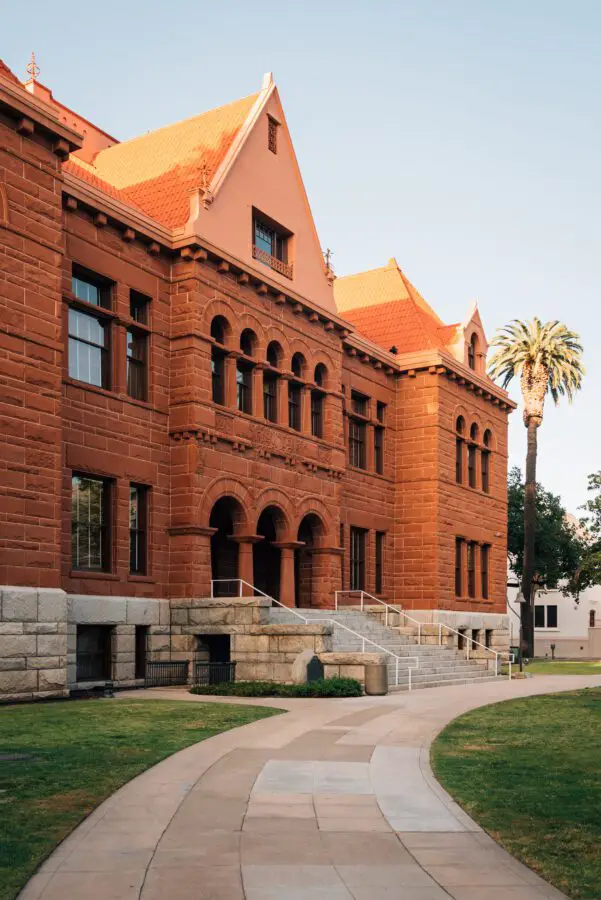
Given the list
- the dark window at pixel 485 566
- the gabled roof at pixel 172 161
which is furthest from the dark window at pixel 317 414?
the dark window at pixel 485 566

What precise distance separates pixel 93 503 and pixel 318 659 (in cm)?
699

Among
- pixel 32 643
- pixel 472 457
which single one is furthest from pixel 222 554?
pixel 472 457

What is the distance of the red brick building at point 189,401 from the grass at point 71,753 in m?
3.81

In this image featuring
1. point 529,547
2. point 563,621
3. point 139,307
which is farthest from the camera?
point 563,621

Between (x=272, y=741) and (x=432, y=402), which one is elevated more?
(x=432, y=402)

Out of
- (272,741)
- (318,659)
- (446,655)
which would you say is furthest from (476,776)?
(446,655)

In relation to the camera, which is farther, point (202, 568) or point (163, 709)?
point (202, 568)

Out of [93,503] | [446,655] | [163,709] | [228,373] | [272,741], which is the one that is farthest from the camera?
[446,655]

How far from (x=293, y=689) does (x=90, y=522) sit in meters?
6.92

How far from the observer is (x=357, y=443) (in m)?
40.5

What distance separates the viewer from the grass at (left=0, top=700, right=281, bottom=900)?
869cm

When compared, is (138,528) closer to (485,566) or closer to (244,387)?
(244,387)

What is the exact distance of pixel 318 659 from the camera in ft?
82.3

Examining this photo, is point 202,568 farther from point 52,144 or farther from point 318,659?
point 52,144
